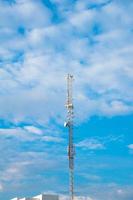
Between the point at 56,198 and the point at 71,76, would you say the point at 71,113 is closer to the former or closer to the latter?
the point at 71,76

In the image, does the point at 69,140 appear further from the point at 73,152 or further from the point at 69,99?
the point at 69,99

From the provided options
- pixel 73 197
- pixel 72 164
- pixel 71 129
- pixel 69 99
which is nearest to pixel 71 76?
pixel 69 99

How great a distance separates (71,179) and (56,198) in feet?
50.6

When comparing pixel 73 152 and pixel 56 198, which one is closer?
pixel 73 152

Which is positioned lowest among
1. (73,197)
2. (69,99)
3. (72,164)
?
(73,197)

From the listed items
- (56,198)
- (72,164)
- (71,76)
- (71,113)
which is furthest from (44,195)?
(71,76)

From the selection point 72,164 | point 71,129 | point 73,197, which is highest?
point 71,129

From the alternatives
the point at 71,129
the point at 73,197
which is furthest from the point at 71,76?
the point at 73,197

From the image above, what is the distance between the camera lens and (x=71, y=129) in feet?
609

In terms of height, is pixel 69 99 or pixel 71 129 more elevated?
pixel 69 99

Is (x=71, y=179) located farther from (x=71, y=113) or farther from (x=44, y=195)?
(x=71, y=113)

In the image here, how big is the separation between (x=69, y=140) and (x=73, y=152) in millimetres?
5782

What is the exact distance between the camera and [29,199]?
633 feet

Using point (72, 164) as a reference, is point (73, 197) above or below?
below
